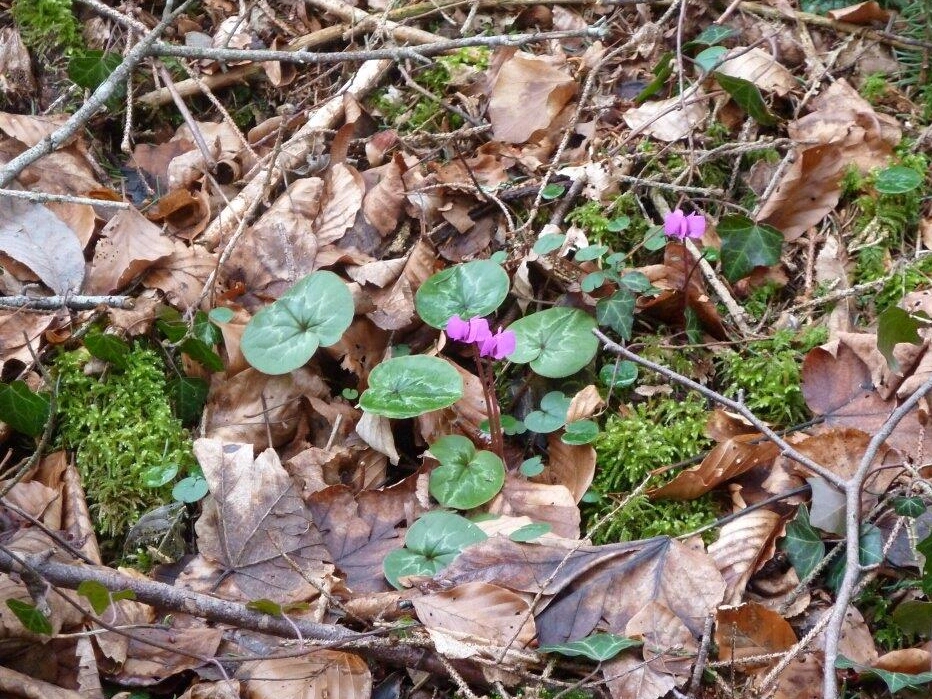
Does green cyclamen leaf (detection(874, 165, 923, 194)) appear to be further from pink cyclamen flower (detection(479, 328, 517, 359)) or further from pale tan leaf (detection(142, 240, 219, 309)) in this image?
pale tan leaf (detection(142, 240, 219, 309))

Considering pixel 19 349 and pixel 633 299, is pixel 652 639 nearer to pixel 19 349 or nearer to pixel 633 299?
pixel 633 299

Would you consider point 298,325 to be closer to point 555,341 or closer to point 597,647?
point 555,341

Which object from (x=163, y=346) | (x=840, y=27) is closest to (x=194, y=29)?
(x=163, y=346)

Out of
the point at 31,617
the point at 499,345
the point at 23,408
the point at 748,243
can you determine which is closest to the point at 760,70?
the point at 748,243

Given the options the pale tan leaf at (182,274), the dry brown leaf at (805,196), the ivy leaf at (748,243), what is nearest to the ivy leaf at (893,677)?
the ivy leaf at (748,243)

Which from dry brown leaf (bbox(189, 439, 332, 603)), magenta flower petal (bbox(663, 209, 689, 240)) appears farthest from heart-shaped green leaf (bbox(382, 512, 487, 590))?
magenta flower petal (bbox(663, 209, 689, 240))

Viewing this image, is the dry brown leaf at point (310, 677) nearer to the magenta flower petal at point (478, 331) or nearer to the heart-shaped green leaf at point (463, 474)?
the heart-shaped green leaf at point (463, 474)

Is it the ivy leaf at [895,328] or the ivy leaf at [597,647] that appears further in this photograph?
the ivy leaf at [895,328]
